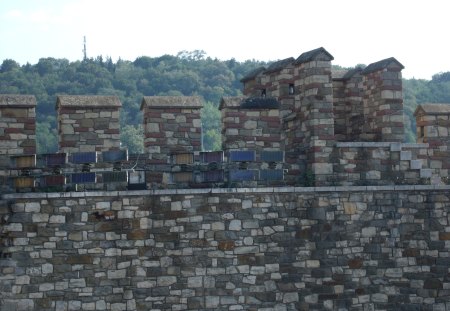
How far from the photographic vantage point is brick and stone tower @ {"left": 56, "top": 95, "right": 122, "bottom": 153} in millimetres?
16359

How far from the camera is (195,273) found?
1628cm

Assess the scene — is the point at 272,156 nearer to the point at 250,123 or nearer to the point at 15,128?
the point at 250,123

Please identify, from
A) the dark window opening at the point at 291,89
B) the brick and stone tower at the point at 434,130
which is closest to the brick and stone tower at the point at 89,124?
the dark window opening at the point at 291,89

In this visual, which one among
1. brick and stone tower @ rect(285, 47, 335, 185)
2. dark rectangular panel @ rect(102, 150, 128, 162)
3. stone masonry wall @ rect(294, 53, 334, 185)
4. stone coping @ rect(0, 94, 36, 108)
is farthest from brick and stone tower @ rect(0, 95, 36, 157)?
stone masonry wall @ rect(294, 53, 334, 185)

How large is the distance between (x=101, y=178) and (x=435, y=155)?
6.89 meters

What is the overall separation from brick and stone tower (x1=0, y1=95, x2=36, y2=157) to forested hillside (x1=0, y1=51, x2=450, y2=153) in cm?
2450

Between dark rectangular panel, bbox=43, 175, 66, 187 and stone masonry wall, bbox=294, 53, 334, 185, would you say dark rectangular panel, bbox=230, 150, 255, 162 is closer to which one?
stone masonry wall, bbox=294, 53, 334, 185

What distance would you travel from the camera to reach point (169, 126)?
16844mm

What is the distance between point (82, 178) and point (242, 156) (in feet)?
9.22

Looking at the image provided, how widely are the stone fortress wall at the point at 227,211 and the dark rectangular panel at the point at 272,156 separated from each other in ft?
0.13

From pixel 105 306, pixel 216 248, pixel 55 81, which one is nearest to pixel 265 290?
pixel 216 248

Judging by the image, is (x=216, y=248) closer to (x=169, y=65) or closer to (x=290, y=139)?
(x=290, y=139)

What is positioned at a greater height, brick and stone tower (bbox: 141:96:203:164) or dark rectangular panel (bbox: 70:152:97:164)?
brick and stone tower (bbox: 141:96:203:164)

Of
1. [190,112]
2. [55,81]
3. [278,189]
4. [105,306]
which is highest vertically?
[55,81]
